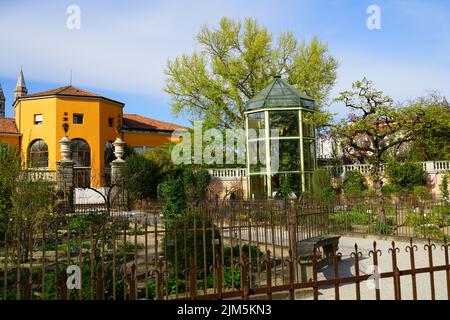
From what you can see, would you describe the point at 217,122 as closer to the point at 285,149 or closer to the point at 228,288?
the point at 285,149

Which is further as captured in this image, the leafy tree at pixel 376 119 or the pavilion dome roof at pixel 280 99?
the pavilion dome roof at pixel 280 99

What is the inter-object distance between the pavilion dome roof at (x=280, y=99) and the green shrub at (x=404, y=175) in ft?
25.6

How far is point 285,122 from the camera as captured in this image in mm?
22531

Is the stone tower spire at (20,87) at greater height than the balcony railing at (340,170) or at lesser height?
greater

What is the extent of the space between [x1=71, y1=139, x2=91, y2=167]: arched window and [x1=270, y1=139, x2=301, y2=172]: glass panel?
18.3 meters

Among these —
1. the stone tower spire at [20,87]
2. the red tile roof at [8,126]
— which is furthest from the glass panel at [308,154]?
the stone tower spire at [20,87]

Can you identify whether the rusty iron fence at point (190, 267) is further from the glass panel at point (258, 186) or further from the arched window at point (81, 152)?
the arched window at point (81, 152)

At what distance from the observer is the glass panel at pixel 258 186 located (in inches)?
885

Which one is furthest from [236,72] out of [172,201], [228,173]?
[172,201]

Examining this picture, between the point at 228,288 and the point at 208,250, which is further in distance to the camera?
the point at 208,250

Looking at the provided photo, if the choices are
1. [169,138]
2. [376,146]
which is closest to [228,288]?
[376,146]

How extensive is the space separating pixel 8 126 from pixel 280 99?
80.3 ft

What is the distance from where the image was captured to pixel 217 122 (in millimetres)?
33250

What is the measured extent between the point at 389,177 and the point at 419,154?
21.0 ft
